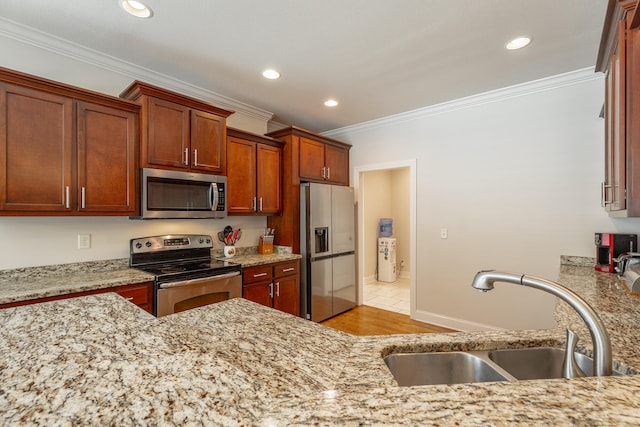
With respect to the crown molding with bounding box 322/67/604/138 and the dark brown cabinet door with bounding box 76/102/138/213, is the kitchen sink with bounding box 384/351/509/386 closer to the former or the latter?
the dark brown cabinet door with bounding box 76/102/138/213

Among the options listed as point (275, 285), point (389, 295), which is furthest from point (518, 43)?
point (389, 295)

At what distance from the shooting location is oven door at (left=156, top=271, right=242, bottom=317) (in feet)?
7.55

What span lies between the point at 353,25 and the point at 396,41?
39 cm

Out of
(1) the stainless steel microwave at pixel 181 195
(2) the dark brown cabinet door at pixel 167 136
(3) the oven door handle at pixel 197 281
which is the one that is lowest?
(3) the oven door handle at pixel 197 281

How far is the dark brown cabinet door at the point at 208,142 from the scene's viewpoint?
2783 mm

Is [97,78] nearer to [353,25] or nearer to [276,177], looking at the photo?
[276,177]

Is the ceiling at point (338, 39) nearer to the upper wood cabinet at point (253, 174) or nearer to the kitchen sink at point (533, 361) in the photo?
the upper wood cabinet at point (253, 174)

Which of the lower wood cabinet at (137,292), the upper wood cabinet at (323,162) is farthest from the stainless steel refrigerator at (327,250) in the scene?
the lower wood cabinet at (137,292)

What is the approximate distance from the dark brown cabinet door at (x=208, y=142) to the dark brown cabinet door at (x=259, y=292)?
3.94ft

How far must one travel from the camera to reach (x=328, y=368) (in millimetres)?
812

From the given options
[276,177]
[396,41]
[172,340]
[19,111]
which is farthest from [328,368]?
[276,177]

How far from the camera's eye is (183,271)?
2.48 m

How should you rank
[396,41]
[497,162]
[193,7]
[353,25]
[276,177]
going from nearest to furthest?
[193,7]
[353,25]
[396,41]
[497,162]
[276,177]

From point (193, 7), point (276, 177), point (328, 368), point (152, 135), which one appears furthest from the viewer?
point (276, 177)
